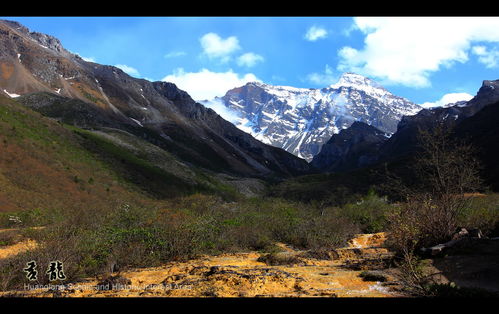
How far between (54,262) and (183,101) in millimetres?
161982

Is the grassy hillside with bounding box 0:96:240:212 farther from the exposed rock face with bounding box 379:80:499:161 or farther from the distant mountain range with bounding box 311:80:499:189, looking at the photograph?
the exposed rock face with bounding box 379:80:499:161

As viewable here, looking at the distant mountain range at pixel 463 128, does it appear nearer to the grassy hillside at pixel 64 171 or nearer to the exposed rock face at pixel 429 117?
the exposed rock face at pixel 429 117

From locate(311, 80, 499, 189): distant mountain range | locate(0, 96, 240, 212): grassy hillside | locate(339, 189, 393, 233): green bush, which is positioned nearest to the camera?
locate(339, 189, 393, 233): green bush

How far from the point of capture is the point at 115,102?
404 feet

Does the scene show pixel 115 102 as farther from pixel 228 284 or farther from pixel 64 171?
pixel 228 284

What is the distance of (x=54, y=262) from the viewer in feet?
29.7

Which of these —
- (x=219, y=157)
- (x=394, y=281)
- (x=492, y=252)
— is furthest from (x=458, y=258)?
(x=219, y=157)

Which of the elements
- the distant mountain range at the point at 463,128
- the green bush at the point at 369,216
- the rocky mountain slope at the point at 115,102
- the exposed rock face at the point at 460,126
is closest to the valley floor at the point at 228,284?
the distant mountain range at the point at 463,128

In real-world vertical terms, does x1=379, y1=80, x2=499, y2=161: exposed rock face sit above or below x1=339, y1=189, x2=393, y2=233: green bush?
above

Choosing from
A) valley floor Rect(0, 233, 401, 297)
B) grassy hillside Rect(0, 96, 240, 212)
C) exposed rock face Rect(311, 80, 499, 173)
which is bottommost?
valley floor Rect(0, 233, 401, 297)

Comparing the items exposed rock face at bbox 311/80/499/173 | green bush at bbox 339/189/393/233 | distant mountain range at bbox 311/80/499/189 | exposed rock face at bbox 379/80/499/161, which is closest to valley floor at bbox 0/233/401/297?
distant mountain range at bbox 311/80/499/189

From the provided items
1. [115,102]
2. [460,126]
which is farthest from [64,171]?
[460,126]

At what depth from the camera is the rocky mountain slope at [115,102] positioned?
94.2 metres

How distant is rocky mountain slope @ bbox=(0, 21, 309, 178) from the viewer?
94.2 m
